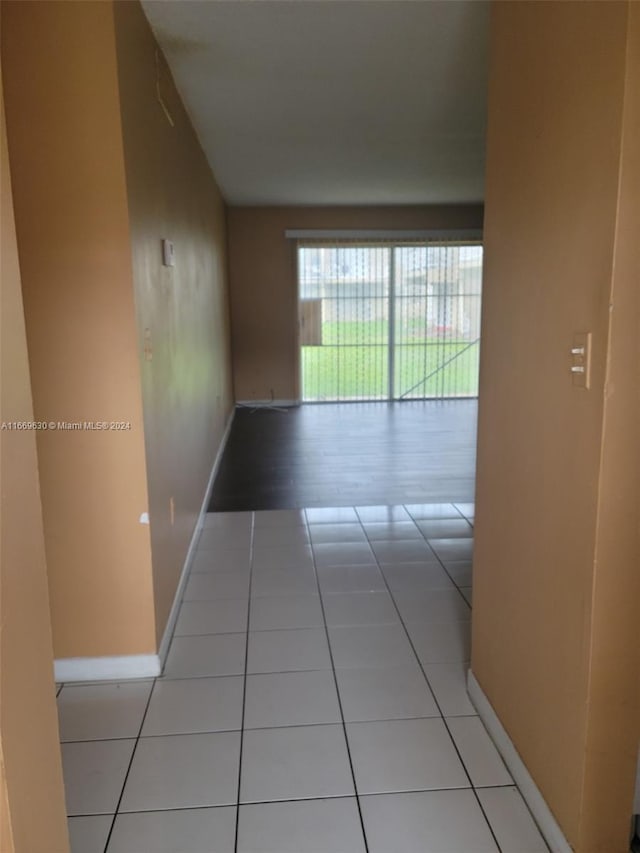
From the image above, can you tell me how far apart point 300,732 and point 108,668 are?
75 cm

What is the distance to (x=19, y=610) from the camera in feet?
2.85

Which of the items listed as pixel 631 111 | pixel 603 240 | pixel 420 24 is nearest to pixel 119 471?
pixel 603 240

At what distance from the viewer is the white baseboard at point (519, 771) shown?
53.2 inches

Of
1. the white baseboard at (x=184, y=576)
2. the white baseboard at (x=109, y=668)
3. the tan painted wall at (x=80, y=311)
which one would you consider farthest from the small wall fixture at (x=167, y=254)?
the white baseboard at (x=109, y=668)

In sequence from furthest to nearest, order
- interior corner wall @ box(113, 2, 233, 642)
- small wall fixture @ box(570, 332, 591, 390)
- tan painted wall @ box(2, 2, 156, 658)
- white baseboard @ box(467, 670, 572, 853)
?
interior corner wall @ box(113, 2, 233, 642)
tan painted wall @ box(2, 2, 156, 658)
white baseboard @ box(467, 670, 572, 853)
small wall fixture @ box(570, 332, 591, 390)

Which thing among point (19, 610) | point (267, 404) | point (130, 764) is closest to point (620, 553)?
point (19, 610)

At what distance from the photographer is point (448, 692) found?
196 cm

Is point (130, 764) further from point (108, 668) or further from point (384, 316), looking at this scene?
point (384, 316)

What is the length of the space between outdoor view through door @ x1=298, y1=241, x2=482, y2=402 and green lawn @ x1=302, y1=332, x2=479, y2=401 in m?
0.01

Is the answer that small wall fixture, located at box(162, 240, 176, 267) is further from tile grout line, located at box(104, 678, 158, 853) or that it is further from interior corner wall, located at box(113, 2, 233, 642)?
tile grout line, located at box(104, 678, 158, 853)

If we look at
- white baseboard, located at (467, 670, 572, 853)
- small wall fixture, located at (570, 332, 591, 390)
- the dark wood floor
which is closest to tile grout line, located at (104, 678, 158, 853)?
white baseboard, located at (467, 670, 572, 853)

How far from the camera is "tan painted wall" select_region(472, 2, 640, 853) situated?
1112 millimetres

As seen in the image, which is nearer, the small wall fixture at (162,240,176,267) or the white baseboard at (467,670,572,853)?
the white baseboard at (467,670,572,853)

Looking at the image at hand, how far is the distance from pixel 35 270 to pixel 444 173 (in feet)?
14.2
